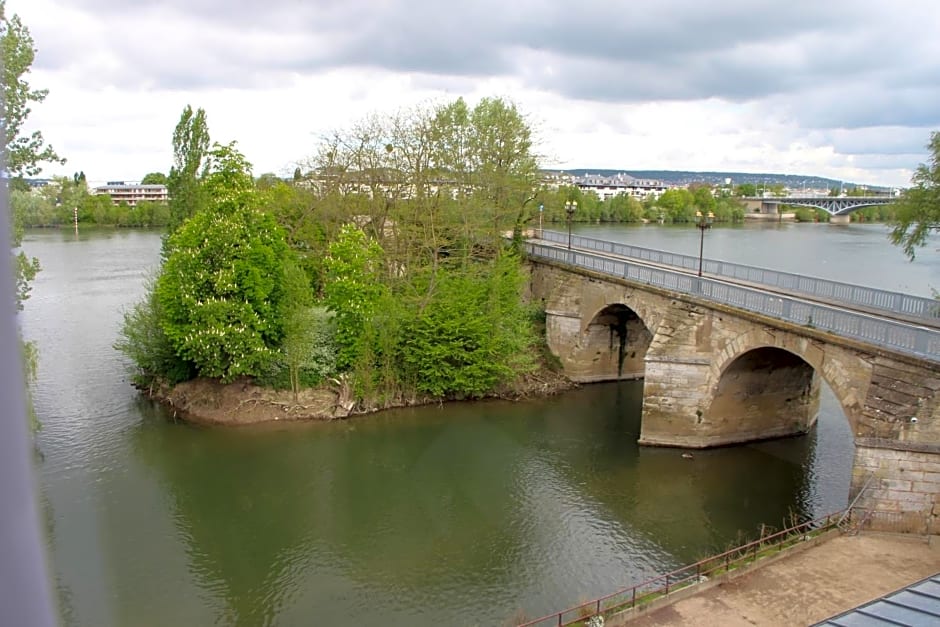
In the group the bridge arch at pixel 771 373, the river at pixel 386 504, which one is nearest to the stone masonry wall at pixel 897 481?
the bridge arch at pixel 771 373

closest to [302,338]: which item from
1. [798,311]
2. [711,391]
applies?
→ [711,391]

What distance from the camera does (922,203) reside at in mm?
22625

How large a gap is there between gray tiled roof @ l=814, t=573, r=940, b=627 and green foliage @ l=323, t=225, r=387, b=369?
61.6 ft

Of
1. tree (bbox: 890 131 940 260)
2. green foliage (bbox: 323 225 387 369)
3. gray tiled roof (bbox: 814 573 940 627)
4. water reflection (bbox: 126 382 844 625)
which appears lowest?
water reflection (bbox: 126 382 844 625)

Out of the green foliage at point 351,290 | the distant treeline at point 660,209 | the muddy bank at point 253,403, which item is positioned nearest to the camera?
the muddy bank at point 253,403

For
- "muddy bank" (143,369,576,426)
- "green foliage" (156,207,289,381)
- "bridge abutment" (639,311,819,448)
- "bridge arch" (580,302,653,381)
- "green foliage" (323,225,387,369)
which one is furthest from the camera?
"bridge arch" (580,302,653,381)

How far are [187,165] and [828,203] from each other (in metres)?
90.8

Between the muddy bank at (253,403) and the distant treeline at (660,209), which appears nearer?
the muddy bank at (253,403)

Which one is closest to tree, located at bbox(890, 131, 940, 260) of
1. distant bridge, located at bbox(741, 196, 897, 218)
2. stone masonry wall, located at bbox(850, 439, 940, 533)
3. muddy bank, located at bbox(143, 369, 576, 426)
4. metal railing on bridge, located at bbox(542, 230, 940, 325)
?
metal railing on bridge, located at bbox(542, 230, 940, 325)

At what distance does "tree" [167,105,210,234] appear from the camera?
28.3 m

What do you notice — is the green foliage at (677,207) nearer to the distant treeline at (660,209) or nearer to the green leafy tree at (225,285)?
the distant treeline at (660,209)

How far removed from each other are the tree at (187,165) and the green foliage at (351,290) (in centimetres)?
737

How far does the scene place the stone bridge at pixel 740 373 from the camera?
46.4 feet

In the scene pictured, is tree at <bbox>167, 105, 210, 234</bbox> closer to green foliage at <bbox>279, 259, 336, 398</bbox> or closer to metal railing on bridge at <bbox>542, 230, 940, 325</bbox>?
green foliage at <bbox>279, 259, 336, 398</bbox>
